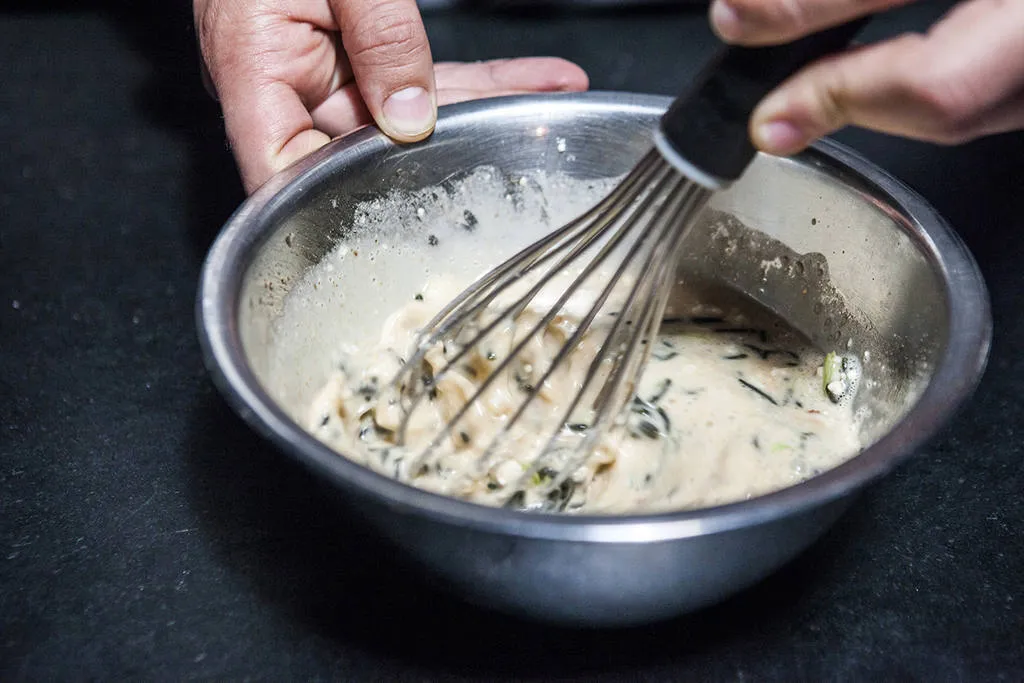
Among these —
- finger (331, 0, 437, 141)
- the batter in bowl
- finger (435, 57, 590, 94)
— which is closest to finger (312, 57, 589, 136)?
finger (435, 57, 590, 94)

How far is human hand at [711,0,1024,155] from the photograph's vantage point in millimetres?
600

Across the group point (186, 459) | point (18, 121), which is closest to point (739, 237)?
point (186, 459)

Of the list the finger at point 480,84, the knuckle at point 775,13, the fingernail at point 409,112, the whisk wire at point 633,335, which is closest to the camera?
the knuckle at point 775,13

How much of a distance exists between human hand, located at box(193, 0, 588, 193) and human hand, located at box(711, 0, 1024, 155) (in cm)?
42

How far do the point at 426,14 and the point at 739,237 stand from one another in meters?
0.89

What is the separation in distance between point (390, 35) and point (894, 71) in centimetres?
52

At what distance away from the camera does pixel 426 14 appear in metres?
1.71

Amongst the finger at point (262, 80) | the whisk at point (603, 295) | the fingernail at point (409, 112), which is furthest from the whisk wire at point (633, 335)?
the finger at point (262, 80)

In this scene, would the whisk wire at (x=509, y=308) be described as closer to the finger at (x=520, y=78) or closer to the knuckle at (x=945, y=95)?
the knuckle at (x=945, y=95)

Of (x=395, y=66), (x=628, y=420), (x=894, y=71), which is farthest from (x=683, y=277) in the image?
(x=894, y=71)

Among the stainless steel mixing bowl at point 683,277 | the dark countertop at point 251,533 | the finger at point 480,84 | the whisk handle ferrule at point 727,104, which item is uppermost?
the whisk handle ferrule at point 727,104

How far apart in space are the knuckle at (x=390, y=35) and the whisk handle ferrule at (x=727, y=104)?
0.37m

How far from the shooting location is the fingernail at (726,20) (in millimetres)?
608

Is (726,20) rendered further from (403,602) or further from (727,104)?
(403,602)
